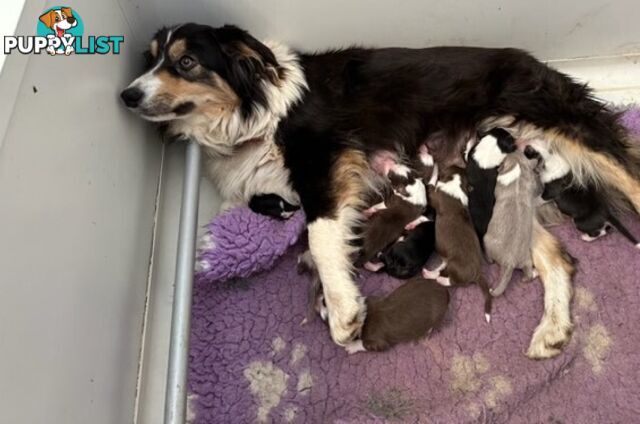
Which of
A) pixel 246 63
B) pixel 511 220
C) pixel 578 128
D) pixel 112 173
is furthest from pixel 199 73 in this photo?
pixel 578 128

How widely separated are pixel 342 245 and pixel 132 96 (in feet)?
2.74

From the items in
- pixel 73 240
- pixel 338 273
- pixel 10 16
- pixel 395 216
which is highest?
pixel 10 16

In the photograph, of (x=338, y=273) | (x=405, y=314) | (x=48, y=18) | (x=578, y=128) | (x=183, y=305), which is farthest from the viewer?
(x=578, y=128)

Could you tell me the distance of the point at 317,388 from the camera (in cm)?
197

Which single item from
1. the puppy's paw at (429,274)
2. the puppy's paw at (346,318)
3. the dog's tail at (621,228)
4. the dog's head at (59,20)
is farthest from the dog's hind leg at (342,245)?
the dog's head at (59,20)

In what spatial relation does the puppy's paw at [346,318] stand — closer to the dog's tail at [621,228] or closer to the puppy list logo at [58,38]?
the dog's tail at [621,228]

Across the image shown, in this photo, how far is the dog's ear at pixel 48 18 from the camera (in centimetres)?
144

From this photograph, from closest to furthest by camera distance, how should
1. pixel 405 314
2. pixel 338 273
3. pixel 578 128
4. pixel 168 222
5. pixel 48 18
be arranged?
pixel 48 18
pixel 405 314
pixel 338 273
pixel 578 128
pixel 168 222

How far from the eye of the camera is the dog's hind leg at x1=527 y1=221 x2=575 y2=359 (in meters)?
1.96

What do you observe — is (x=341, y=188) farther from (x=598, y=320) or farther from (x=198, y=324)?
Result: (x=598, y=320)

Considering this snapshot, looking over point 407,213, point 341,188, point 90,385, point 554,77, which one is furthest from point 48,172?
point 554,77

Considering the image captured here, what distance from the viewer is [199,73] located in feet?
6.79

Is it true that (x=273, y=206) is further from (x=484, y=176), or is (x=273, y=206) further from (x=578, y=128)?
(x=578, y=128)

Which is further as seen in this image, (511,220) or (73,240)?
(511,220)
